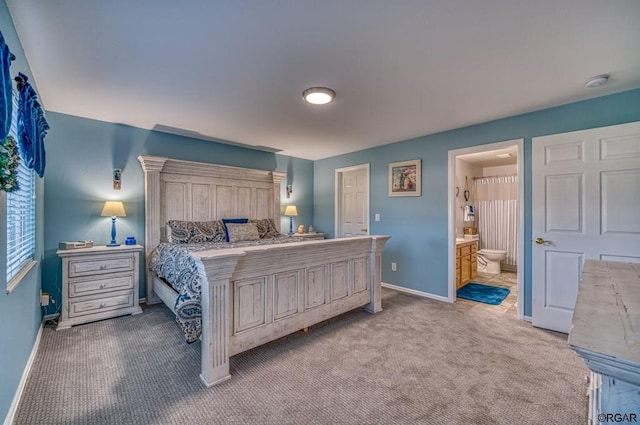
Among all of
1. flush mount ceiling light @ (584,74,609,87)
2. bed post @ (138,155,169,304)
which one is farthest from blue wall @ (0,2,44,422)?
flush mount ceiling light @ (584,74,609,87)

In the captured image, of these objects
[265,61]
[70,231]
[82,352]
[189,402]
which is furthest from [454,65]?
[70,231]

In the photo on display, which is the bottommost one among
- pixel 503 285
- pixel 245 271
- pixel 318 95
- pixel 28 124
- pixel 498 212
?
pixel 503 285

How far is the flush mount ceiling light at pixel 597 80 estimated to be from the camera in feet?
7.63

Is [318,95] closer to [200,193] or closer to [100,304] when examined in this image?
[200,193]

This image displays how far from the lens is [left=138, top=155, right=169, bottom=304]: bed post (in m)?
3.65

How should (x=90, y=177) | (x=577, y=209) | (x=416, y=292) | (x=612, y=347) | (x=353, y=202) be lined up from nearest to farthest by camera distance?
(x=612, y=347) < (x=577, y=209) < (x=90, y=177) < (x=416, y=292) < (x=353, y=202)

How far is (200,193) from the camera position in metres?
4.20

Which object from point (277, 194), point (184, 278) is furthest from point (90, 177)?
point (277, 194)

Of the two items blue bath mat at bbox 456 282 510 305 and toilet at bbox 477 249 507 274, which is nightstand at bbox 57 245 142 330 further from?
toilet at bbox 477 249 507 274

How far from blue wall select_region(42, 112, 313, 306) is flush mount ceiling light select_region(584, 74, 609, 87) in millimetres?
4655

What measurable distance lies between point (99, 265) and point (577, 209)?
16.4ft

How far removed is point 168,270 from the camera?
10.1ft

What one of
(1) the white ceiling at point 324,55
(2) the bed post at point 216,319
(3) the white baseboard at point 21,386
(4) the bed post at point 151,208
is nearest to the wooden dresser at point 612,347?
(1) the white ceiling at point 324,55

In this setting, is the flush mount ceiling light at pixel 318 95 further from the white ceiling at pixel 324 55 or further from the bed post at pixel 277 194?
the bed post at pixel 277 194
